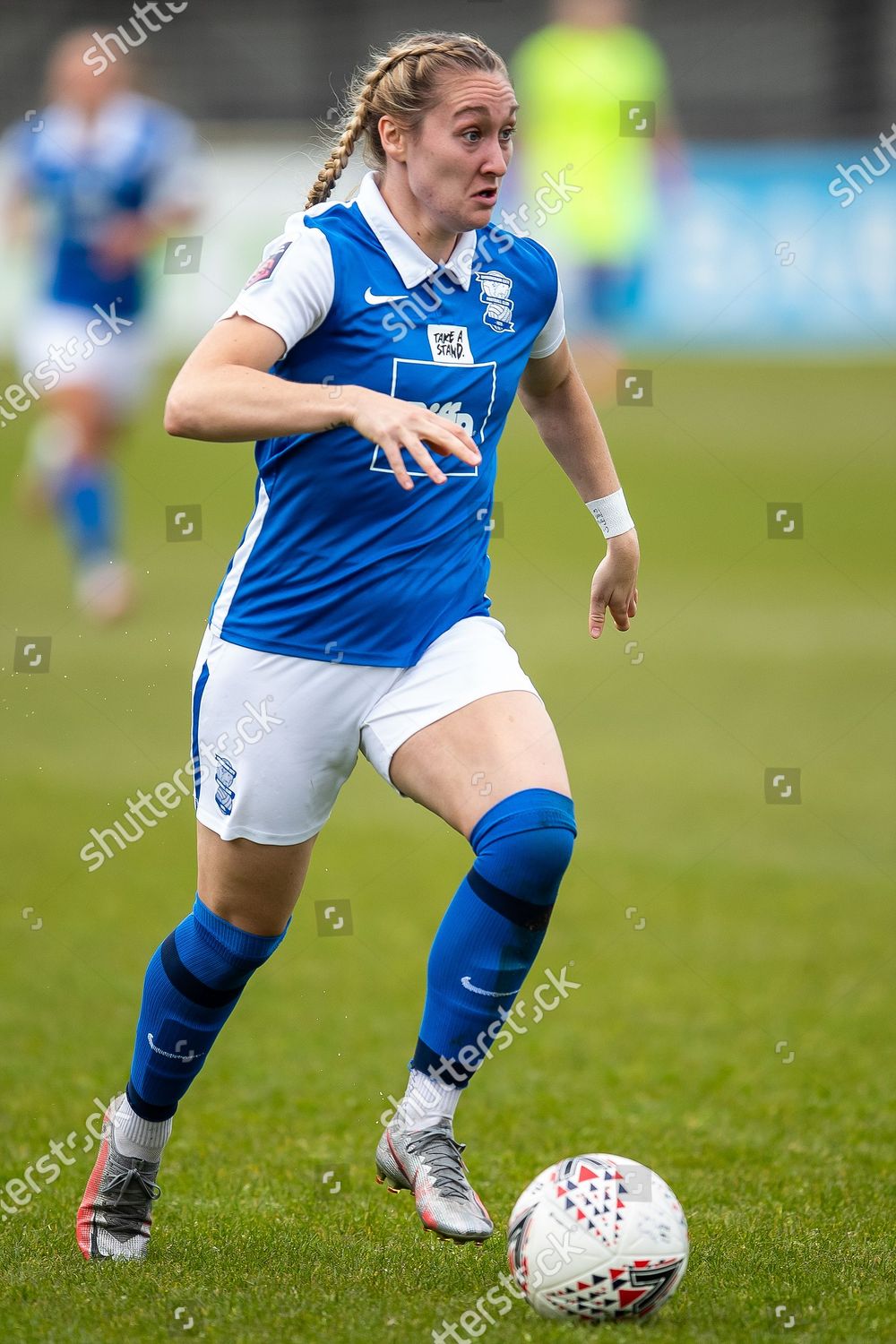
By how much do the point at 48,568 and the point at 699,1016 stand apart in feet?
29.8

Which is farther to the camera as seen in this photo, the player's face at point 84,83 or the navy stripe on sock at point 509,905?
the player's face at point 84,83

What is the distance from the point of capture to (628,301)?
18.7 m

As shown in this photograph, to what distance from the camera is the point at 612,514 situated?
4.09 meters

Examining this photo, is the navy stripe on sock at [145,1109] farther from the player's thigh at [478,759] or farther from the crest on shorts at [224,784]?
Result: the player's thigh at [478,759]

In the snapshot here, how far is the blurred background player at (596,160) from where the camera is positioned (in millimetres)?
17516

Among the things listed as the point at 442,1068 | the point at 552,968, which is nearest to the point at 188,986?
the point at 442,1068

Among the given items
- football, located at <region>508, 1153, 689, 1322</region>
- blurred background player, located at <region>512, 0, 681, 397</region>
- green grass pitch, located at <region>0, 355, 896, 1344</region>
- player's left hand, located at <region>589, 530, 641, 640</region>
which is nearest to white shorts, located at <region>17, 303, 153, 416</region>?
green grass pitch, located at <region>0, 355, 896, 1344</region>

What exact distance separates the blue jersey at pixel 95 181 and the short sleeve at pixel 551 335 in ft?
25.8

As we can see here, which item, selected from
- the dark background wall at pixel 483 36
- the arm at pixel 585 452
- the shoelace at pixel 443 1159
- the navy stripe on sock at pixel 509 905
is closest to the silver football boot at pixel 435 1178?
the shoelace at pixel 443 1159

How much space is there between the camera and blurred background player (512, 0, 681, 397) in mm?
17516

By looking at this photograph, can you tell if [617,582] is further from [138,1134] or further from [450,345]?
[138,1134]

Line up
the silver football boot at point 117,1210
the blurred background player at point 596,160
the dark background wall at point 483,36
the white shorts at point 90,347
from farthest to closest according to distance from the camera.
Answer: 1. the dark background wall at point 483,36
2. the blurred background player at point 596,160
3. the white shorts at point 90,347
4. the silver football boot at point 117,1210

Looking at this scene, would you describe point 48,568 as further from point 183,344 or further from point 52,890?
point 52,890

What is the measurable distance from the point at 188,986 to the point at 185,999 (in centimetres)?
4
